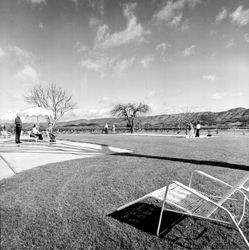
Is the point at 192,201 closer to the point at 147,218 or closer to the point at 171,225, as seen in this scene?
the point at 171,225

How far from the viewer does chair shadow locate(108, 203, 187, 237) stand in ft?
9.59

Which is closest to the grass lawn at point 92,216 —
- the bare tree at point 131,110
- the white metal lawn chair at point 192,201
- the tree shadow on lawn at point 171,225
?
the tree shadow on lawn at point 171,225

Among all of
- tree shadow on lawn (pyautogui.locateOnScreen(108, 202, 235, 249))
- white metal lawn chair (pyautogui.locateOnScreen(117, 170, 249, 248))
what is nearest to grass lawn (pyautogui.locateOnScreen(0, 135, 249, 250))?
tree shadow on lawn (pyautogui.locateOnScreen(108, 202, 235, 249))

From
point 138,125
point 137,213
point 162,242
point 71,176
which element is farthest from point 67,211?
point 138,125

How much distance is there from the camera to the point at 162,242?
8.50ft

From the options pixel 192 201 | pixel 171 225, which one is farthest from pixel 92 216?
pixel 192 201

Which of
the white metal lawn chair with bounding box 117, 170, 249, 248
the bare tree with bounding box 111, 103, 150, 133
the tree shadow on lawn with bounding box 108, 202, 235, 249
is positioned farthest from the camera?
the bare tree with bounding box 111, 103, 150, 133

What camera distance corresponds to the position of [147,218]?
3.21 metres

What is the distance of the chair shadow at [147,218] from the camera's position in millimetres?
2922

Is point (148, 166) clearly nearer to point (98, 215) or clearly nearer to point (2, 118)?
point (98, 215)

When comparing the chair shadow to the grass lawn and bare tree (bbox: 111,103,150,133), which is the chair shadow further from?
bare tree (bbox: 111,103,150,133)

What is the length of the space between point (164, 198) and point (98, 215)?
1.07 metres

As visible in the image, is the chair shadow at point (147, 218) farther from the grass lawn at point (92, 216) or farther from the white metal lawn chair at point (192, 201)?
the white metal lawn chair at point (192, 201)

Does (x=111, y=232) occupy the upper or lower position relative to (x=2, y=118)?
lower
